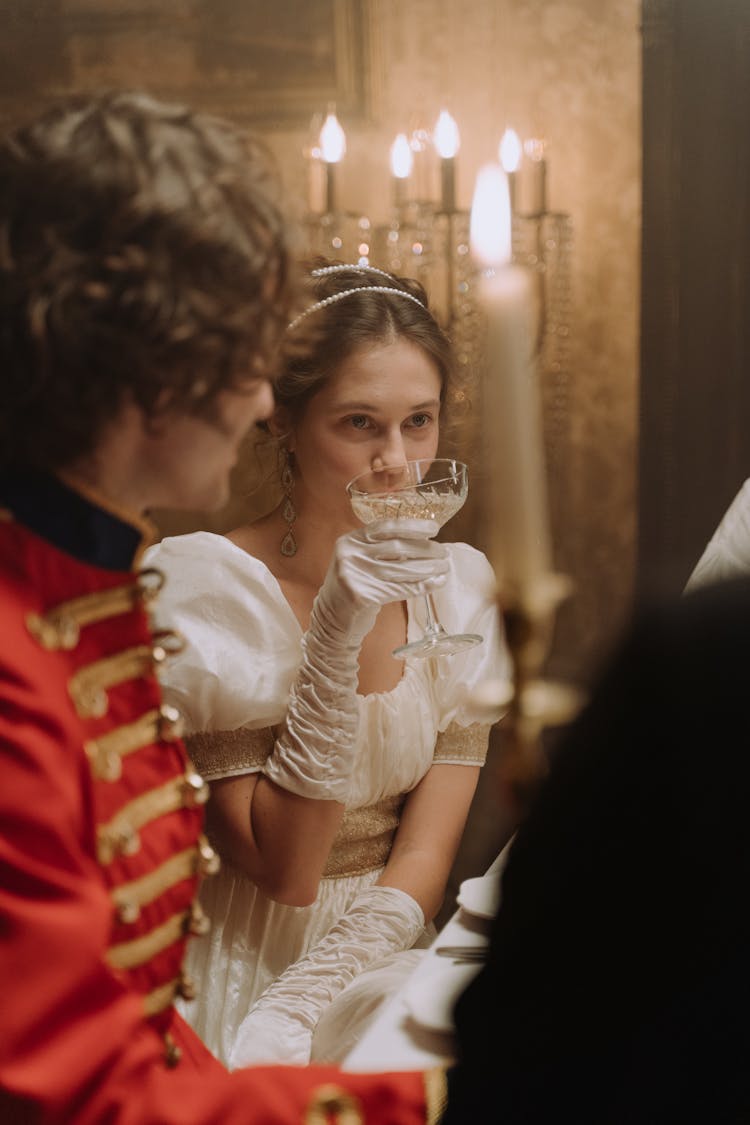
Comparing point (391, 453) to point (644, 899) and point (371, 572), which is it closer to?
point (371, 572)

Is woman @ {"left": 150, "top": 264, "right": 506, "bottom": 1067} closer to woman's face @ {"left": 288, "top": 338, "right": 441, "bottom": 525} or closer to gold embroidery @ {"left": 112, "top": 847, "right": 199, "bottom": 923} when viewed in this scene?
woman's face @ {"left": 288, "top": 338, "right": 441, "bottom": 525}

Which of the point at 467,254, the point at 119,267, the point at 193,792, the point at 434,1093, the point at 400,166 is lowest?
the point at 434,1093

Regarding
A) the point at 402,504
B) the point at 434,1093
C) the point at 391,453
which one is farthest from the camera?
the point at 391,453

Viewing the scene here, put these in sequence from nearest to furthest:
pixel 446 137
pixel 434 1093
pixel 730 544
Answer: pixel 434 1093, pixel 730 544, pixel 446 137

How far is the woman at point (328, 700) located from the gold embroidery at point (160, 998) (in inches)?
14.9

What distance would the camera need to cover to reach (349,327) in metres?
1.78

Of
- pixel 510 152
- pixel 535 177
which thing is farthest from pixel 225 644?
pixel 535 177

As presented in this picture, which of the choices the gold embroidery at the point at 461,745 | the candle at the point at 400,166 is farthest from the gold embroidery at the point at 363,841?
the candle at the point at 400,166

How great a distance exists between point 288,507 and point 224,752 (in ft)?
1.43

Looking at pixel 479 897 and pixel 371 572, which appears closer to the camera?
pixel 479 897

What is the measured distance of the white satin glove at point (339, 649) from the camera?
150 centimetres

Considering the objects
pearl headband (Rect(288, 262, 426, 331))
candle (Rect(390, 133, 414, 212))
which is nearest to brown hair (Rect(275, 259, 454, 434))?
pearl headband (Rect(288, 262, 426, 331))

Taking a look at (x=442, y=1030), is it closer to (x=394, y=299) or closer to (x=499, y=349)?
(x=499, y=349)

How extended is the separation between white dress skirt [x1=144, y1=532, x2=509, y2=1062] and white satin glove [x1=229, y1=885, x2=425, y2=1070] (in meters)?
0.07
